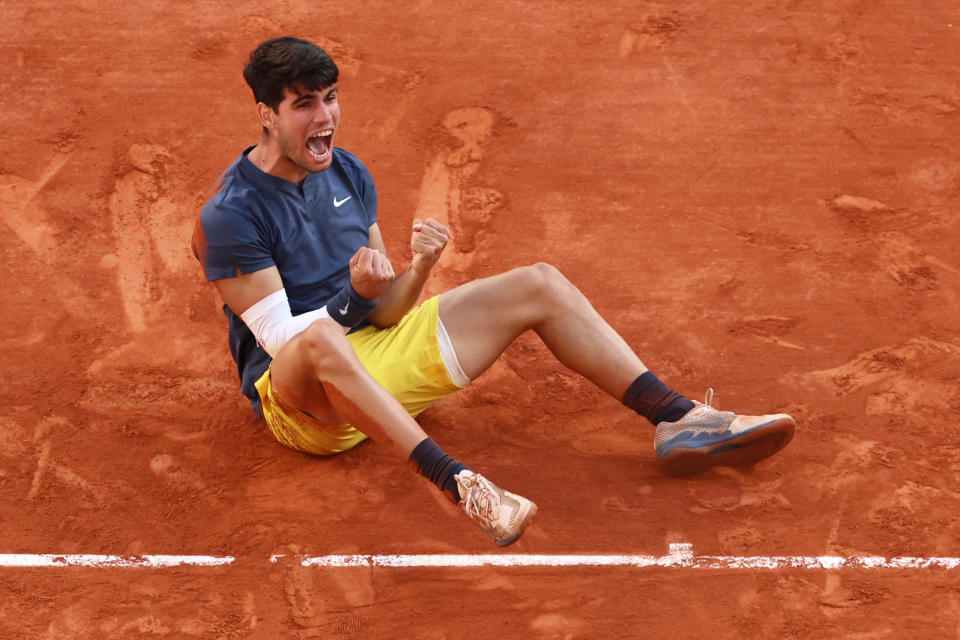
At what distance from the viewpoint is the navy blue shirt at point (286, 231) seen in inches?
160

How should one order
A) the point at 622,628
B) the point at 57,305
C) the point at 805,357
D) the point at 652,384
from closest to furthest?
the point at 622,628
the point at 652,384
the point at 805,357
the point at 57,305

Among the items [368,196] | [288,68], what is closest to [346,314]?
[368,196]

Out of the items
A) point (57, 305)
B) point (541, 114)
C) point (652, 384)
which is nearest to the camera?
point (652, 384)

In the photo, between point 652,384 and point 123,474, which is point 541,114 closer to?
point 652,384

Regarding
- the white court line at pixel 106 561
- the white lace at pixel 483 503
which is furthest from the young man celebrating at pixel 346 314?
the white court line at pixel 106 561

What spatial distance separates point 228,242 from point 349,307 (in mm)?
500

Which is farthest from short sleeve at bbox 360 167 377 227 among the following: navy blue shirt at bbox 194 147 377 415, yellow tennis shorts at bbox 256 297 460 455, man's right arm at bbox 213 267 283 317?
man's right arm at bbox 213 267 283 317

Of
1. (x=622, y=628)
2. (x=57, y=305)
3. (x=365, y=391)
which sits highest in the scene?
(x=365, y=391)

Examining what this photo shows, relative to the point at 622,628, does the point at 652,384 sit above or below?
above

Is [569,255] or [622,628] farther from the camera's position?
[569,255]

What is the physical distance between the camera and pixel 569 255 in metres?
5.74

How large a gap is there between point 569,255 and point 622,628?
235cm

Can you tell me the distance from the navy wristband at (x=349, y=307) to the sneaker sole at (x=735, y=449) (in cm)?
129

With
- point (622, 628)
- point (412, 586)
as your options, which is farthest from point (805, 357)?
point (412, 586)
